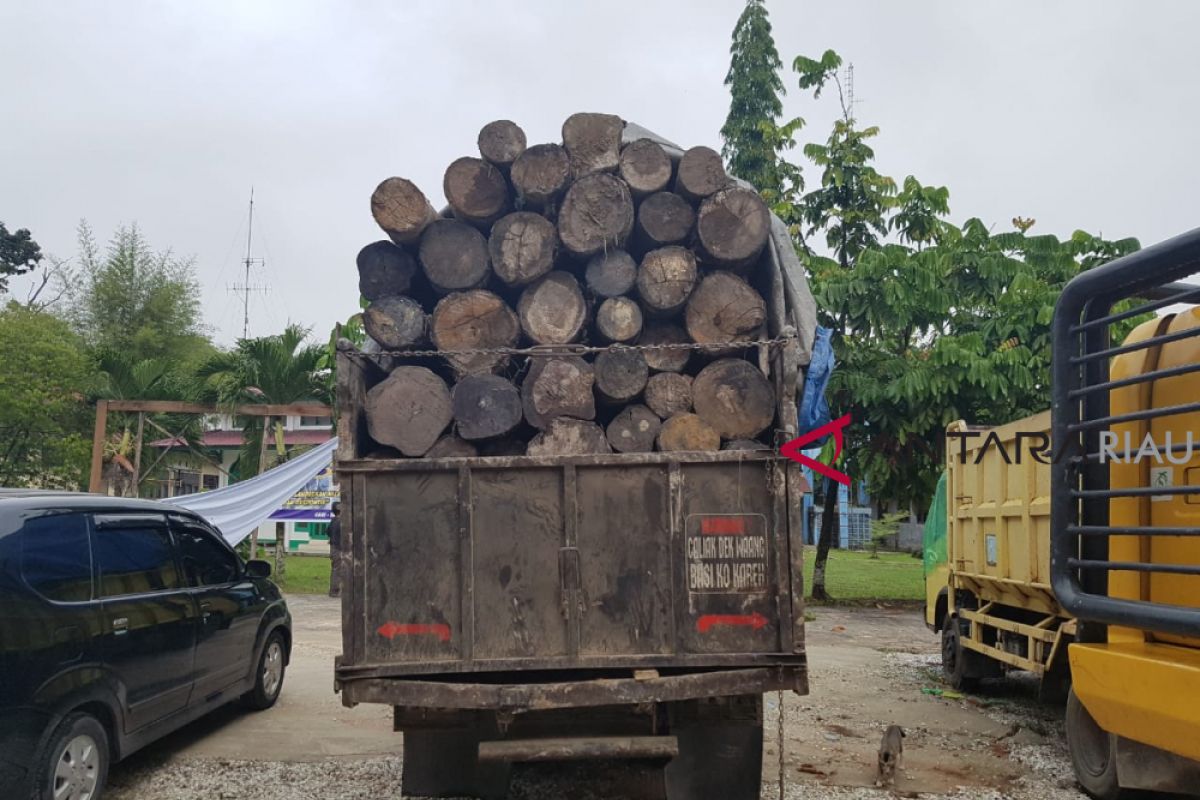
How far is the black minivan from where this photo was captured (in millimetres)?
4180

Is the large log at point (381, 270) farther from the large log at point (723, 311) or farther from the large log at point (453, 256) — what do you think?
the large log at point (723, 311)

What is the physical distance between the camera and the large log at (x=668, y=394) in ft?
14.8

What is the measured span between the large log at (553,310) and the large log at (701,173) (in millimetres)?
781

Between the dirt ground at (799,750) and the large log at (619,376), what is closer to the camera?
the large log at (619,376)

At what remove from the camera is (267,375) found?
15086 millimetres

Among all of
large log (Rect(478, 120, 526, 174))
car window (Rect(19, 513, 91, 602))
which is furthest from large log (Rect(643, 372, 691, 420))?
car window (Rect(19, 513, 91, 602))

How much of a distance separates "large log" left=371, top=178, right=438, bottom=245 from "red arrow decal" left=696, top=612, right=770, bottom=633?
241 cm

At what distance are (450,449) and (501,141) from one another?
161 cm

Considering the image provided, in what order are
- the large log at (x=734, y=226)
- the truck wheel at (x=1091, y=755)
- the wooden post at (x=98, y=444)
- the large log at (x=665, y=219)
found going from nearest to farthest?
the large log at (x=734, y=226)
the large log at (x=665, y=219)
the truck wheel at (x=1091, y=755)
the wooden post at (x=98, y=444)

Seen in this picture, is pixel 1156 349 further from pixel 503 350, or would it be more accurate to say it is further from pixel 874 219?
pixel 874 219

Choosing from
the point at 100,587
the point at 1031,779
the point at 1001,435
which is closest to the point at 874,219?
the point at 1001,435

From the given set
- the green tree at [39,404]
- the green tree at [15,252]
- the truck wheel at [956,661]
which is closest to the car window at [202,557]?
the truck wheel at [956,661]

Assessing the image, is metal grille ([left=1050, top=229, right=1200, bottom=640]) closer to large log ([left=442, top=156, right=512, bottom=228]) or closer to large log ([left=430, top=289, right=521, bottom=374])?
large log ([left=430, top=289, right=521, bottom=374])

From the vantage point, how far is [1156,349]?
320 cm
